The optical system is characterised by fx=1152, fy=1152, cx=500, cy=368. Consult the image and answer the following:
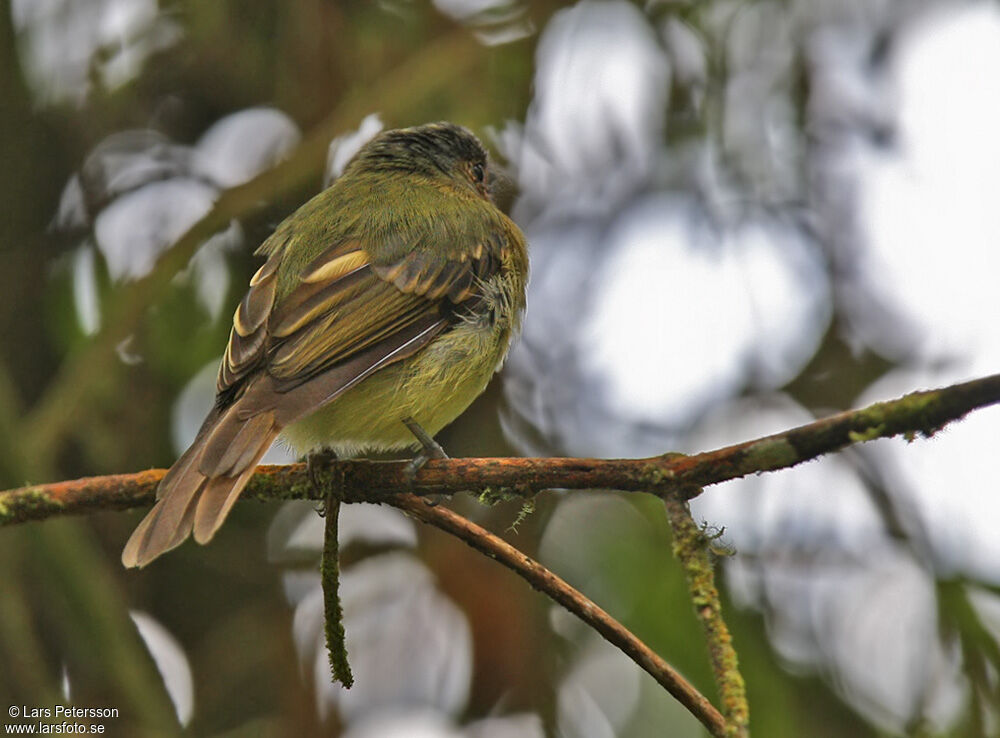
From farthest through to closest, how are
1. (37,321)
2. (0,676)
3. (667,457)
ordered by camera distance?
(37,321) → (0,676) → (667,457)

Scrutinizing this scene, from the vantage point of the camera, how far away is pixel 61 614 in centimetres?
403

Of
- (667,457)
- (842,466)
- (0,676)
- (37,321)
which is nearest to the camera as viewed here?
(667,457)

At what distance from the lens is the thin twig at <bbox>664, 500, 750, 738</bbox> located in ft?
6.15

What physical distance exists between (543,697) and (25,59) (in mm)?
3699

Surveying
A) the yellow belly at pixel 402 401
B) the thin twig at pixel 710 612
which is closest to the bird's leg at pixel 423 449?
the yellow belly at pixel 402 401

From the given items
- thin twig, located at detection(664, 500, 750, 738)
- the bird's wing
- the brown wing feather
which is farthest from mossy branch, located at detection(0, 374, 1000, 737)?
the bird's wing

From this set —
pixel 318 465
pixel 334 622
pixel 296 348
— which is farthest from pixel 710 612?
pixel 296 348

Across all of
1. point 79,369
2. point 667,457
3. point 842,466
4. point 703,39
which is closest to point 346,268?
point 79,369

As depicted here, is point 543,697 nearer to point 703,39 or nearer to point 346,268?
point 346,268

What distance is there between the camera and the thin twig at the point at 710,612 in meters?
1.87

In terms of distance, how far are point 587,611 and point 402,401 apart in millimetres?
1525

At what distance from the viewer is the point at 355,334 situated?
3635mm

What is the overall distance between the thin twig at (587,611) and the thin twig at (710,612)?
0.18ft

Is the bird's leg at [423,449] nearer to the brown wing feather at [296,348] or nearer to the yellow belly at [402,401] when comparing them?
the yellow belly at [402,401]
